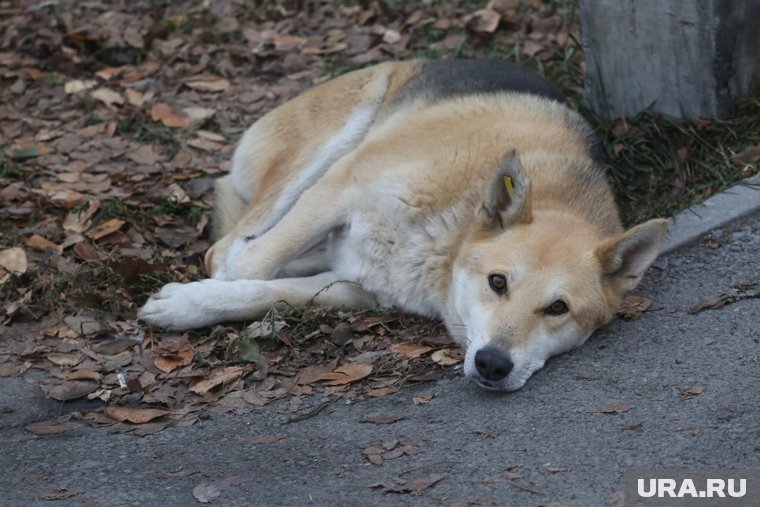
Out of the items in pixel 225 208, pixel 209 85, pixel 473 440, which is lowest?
pixel 473 440

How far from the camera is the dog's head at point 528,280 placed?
415 centimetres

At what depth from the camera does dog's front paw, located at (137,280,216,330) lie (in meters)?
4.96

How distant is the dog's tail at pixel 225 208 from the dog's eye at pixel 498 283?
6.68ft

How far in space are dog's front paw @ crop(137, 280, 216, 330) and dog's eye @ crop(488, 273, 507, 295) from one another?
147 centimetres

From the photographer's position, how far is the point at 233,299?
4.99 meters

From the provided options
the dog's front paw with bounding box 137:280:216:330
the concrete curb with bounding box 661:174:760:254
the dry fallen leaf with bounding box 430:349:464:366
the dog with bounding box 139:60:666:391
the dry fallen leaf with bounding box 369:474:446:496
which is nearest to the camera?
the dry fallen leaf with bounding box 369:474:446:496

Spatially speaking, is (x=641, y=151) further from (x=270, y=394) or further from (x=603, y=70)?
(x=270, y=394)

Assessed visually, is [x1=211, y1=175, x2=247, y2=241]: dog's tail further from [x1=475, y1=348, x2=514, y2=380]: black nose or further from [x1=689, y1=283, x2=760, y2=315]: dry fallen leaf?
[x1=689, y1=283, x2=760, y2=315]: dry fallen leaf


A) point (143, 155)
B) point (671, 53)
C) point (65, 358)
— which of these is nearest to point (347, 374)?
point (65, 358)

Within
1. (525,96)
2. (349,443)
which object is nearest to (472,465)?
(349,443)

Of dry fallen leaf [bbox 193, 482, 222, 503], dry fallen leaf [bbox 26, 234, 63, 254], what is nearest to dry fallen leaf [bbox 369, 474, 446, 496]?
dry fallen leaf [bbox 193, 482, 222, 503]

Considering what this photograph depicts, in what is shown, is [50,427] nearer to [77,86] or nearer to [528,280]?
[528,280]

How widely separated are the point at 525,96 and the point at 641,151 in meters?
0.95

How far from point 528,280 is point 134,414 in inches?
70.1
